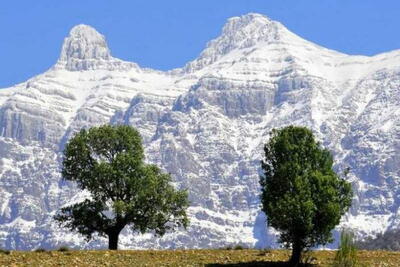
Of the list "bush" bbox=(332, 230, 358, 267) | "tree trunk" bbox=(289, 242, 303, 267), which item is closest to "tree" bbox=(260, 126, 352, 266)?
"tree trunk" bbox=(289, 242, 303, 267)

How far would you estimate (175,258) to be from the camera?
65750mm

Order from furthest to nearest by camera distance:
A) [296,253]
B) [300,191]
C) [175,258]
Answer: [175,258]
[296,253]
[300,191]

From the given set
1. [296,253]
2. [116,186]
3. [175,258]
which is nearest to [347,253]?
[296,253]

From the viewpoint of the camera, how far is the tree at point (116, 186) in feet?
260

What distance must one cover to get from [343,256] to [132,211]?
1391 inches

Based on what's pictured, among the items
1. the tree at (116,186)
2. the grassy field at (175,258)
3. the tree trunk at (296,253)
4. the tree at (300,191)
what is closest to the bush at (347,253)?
the tree at (300,191)

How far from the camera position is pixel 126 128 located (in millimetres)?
83062

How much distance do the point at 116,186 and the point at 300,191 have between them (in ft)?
74.3

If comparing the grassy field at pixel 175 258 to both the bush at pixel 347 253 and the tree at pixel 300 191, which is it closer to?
the tree at pixel 300 191

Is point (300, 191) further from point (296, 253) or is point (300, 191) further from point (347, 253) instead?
point (347, 253)

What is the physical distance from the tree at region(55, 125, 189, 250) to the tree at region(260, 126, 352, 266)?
1673 centimetres

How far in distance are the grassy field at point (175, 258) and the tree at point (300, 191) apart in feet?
8.41

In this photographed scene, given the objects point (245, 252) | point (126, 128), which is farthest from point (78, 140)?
point (245, 252)

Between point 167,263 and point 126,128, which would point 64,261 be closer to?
point 167,263
